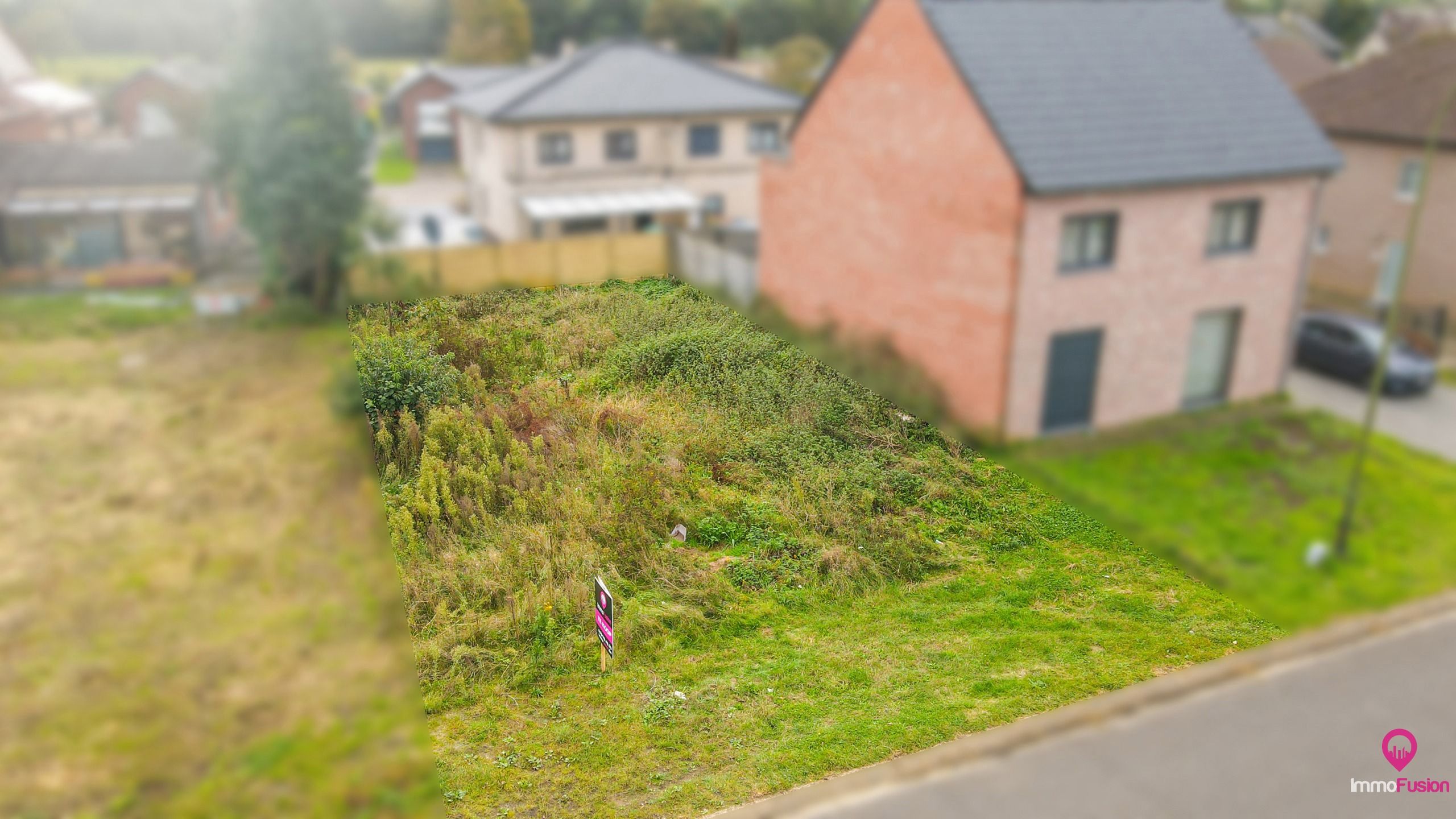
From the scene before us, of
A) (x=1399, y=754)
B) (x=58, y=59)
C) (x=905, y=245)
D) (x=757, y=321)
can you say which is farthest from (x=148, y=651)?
(x=905, y=245)

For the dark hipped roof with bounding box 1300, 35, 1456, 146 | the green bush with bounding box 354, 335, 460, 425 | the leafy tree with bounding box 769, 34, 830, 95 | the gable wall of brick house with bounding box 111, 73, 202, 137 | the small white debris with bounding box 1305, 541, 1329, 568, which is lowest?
the small white debris with bounding box 1305, 541, 1329, 568

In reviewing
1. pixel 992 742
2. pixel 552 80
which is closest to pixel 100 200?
pixel 992 742

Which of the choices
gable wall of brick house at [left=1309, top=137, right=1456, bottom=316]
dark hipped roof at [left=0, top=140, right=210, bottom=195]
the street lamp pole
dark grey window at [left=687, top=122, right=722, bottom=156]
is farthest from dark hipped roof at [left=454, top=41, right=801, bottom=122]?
dark hipped roof at [left=0, top=140, right=210, bottom=195]

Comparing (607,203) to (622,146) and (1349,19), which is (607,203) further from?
(1349,19)

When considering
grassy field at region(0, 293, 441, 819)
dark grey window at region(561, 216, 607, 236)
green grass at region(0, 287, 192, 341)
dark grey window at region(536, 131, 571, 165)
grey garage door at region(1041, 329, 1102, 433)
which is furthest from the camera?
dark grey window at region(536, 131, 571, 165)

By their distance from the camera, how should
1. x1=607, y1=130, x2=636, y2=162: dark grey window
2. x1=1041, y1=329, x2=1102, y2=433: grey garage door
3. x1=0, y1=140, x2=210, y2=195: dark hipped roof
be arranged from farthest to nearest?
x1=607, y1=130, x2=636, y2=162: dark grey window → x1=1041, y1=329, x2=1102, y2=433: grey garage door → x1=0, y1=140, x2=210, y2=195: dark hipped roof

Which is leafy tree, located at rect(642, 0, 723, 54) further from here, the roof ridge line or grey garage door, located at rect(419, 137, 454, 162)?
the roof ridge line

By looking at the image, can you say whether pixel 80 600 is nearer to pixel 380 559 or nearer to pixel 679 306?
pixel 380 559
